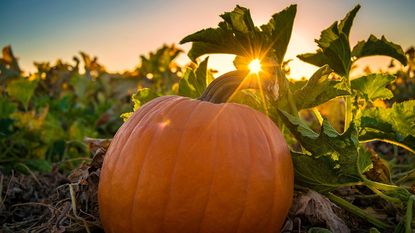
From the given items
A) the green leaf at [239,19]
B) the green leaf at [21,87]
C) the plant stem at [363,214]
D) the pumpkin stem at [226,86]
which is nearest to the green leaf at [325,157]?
the plant stem at [363,214]

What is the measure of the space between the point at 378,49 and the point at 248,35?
58cm

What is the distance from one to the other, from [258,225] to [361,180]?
43cm

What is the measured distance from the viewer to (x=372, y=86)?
2129 millimetres

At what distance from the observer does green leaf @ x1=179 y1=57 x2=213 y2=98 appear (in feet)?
7.34

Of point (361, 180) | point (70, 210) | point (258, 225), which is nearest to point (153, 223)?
point (258, 225)

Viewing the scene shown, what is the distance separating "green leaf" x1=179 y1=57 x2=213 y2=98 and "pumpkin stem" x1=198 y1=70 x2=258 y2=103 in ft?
0.91

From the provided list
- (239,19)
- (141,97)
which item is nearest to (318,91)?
(239,19)

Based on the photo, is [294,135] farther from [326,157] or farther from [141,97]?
[141,97]

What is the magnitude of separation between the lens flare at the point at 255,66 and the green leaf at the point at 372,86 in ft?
1.54

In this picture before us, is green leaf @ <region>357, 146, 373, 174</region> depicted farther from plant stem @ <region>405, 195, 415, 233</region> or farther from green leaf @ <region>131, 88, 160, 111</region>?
green leaf @ <region>131, 88, 160, 111</region>

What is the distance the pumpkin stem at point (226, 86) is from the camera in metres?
1.94

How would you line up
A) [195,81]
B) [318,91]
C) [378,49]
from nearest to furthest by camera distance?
[318,91] < [378,49] < [195,81]

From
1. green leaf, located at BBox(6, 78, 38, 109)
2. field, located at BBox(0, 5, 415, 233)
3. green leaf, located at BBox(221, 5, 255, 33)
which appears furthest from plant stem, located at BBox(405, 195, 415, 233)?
green leaf, located at BBox(6, 78, 38, 109)

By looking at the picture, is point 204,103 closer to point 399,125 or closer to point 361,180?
point 361,180
